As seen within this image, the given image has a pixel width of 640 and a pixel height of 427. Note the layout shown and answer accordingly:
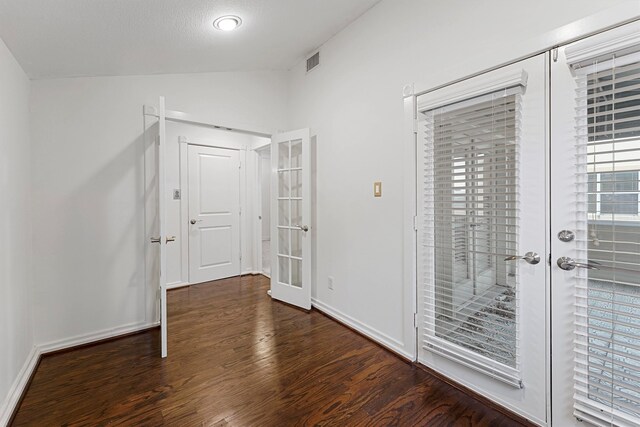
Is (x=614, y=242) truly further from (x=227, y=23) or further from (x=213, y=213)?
(x=213, y=213)

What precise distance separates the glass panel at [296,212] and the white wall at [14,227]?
236 centimetres

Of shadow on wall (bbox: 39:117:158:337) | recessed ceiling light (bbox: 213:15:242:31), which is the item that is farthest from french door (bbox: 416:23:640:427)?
shadow on wall (bbox: 39:117:158:337)

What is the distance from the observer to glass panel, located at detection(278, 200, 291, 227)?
3.74 meters

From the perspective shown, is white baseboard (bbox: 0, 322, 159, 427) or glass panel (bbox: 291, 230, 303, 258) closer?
white baseboard (bbox: 0, 322, 159, 427)

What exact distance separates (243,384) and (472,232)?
6.08 ft

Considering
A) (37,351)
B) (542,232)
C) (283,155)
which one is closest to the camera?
(542,232)

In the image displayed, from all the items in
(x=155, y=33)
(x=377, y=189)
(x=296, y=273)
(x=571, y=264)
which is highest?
(x=155, y=33)

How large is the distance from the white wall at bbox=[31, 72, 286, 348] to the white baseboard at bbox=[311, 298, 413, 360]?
1.75 m

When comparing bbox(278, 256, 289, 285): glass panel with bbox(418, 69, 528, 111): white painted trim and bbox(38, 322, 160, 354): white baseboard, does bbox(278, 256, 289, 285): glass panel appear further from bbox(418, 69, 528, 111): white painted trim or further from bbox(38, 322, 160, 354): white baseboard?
bbox(418, 69, 528, 111): white painted trim

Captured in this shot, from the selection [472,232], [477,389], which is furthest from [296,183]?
[477,389]

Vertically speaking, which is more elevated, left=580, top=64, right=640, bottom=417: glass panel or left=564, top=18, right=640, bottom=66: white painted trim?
left=564, top=18, right=640, bottom=66: white painted trim

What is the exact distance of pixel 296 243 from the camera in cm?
368

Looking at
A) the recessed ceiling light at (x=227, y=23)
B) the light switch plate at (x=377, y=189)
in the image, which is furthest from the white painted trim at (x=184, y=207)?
the light switch plate at (x=377, y=189)

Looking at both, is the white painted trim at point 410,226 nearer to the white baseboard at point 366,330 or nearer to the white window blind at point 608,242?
the white baseboard at point 366,330
